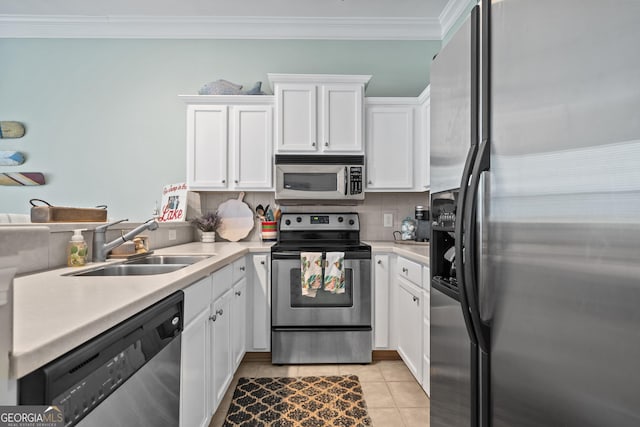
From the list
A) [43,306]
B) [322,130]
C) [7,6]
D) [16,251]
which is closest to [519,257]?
[16,251]

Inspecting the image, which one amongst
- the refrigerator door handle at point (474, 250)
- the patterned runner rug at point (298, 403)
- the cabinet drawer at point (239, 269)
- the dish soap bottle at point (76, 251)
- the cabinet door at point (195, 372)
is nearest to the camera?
the refrigerator door handle at point (474, 250)

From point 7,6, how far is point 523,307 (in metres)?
4.46

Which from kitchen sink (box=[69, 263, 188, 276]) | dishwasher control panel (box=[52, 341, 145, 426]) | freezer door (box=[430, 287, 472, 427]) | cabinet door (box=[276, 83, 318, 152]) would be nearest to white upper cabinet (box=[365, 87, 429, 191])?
cabinet door (box=[276, 83, 318, 152])

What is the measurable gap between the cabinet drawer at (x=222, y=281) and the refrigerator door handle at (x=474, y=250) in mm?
1242

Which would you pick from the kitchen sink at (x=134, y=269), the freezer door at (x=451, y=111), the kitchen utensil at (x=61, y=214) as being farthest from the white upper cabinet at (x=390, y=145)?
the kitchen utensil at (x=61, y=214)

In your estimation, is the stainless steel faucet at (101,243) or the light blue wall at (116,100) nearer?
the stainless steel faucet at (101,243)

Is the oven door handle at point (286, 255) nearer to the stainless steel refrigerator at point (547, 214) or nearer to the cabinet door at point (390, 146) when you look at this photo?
the cabinet door at point (390, 146)

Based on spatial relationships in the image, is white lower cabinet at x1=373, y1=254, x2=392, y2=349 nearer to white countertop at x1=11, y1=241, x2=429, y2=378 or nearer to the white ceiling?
white countertop at x1=11, y1=241, x2=429, y2=378

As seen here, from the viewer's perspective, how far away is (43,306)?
87 cm

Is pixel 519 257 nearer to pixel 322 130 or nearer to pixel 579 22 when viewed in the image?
pixel 579 22

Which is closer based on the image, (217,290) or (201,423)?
(201,423)

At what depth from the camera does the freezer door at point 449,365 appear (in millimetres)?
1149

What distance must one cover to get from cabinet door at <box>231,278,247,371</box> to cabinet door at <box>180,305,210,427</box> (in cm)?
57

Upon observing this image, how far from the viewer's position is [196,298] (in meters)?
1.48
